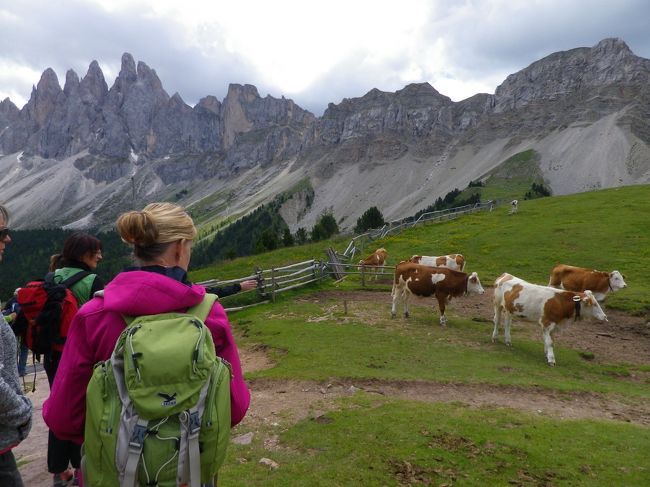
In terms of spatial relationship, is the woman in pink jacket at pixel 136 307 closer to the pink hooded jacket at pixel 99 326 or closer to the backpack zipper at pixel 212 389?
the pink hooded jacket at pixel 99 326

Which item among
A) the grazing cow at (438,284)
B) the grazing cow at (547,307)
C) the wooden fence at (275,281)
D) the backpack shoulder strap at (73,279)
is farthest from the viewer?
the wooden fence at (275,281)

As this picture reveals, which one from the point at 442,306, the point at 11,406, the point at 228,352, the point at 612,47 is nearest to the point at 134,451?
the point at 228,352

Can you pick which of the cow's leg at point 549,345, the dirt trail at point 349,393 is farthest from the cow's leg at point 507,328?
the dirt trail at point 349,393

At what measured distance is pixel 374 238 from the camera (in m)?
41.2

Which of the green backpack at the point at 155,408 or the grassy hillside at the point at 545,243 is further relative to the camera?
the grassy hillside at the point at 545,243

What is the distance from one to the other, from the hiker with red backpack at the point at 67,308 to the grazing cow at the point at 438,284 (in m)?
11.8

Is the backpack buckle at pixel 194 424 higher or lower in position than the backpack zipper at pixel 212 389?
lower

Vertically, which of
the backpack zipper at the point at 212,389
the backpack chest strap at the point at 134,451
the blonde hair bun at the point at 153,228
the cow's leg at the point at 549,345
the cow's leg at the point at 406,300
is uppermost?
the blonde hair bun at the point at 153,228

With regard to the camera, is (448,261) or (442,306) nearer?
(442,306)

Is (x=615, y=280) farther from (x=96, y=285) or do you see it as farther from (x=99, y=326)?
(x=99, y=326)

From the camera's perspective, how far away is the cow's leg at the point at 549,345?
11156mm

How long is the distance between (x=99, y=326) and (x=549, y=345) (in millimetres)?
11712

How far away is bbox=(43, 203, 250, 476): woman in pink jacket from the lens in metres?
2.53

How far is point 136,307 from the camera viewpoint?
2.49 meters
